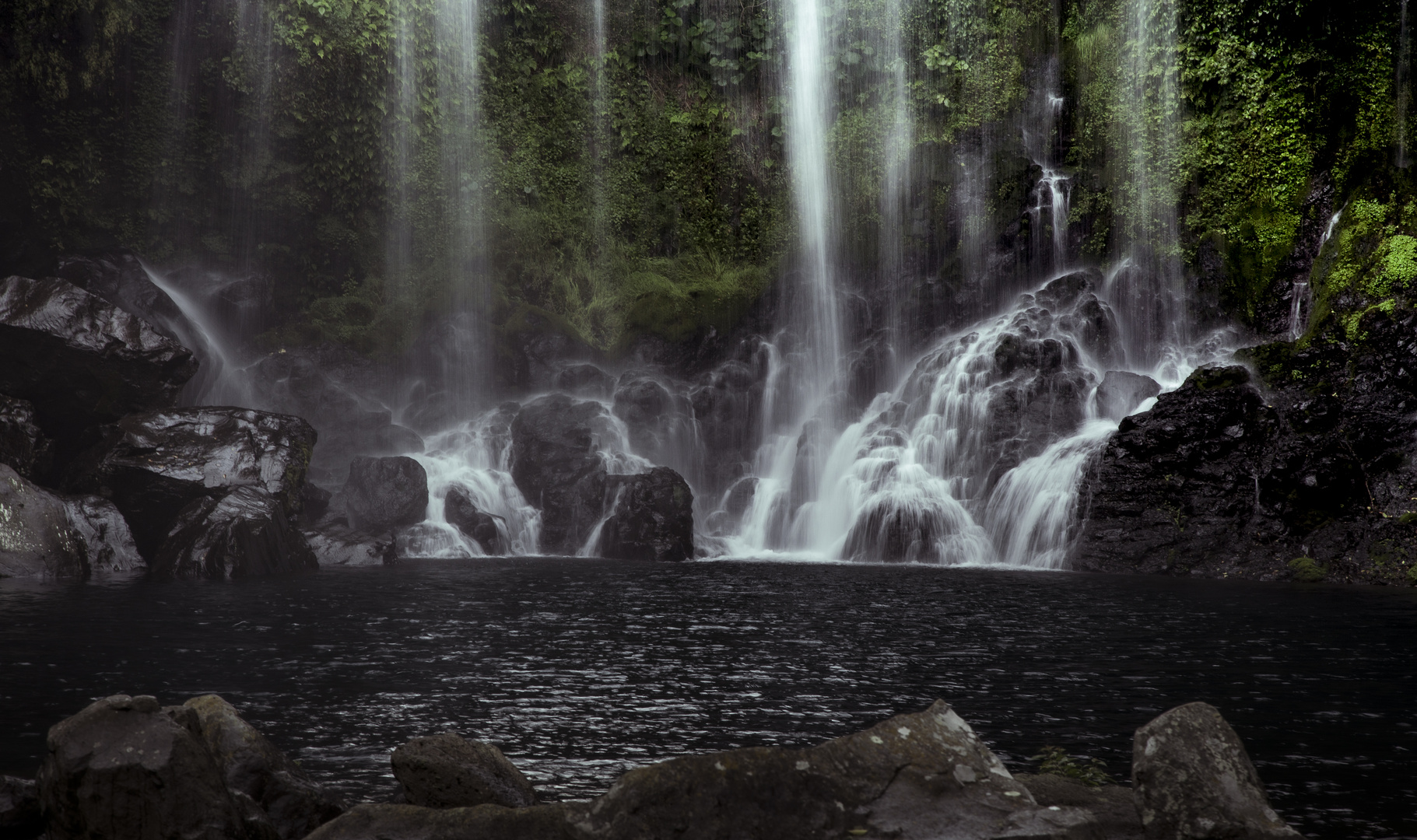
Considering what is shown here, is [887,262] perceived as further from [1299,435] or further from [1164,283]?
[1299,435]

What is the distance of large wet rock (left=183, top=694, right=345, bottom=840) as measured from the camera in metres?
5.45

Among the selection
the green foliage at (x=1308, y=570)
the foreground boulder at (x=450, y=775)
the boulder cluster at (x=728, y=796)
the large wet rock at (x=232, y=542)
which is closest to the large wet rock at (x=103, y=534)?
the large wet rock at (x=232, y=542)

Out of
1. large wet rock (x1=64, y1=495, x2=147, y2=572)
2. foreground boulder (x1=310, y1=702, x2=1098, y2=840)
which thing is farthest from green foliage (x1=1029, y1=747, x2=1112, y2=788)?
large wet rock (x1=64, y1=495, x2=147, y2=572)

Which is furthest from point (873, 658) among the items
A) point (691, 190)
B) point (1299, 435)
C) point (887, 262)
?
point (691, 190)

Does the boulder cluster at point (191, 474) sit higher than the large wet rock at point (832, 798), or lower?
higher

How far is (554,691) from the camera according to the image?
862 centimetres

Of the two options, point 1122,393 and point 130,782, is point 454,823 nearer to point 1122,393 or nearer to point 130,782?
point 130,782

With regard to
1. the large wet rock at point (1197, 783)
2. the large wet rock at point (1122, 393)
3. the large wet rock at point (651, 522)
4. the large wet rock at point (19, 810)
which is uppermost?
the large wet rock at point (1122, 393)

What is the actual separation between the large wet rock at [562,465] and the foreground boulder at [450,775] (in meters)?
18.4

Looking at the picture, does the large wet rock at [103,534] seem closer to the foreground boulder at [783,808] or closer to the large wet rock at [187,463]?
the large wet rock at [187,463]

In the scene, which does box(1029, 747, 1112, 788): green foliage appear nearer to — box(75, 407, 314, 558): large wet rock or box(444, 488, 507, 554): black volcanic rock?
box(75, 407, 314, 558): large wet rock

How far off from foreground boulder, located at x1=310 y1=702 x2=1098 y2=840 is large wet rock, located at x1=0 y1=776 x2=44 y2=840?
1587mm

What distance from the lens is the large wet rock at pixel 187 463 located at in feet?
61.2

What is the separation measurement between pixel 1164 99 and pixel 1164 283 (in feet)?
17.9
